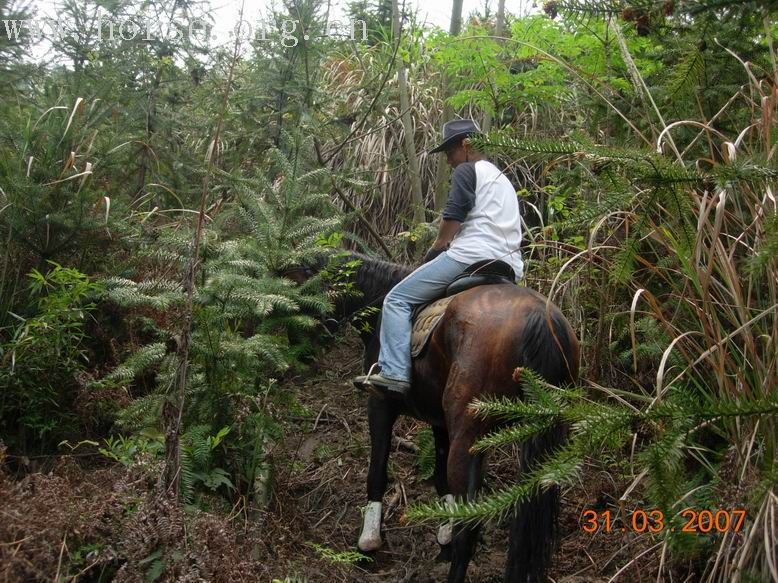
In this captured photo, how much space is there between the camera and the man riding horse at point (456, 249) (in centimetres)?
515

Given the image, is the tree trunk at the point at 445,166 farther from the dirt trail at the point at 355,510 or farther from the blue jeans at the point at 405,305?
the blue jeans at the point at 405,305

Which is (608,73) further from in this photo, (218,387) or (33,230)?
(33,230)

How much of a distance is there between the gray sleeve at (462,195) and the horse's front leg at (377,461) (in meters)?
1.47

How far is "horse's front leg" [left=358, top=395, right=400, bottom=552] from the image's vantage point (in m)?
5.48

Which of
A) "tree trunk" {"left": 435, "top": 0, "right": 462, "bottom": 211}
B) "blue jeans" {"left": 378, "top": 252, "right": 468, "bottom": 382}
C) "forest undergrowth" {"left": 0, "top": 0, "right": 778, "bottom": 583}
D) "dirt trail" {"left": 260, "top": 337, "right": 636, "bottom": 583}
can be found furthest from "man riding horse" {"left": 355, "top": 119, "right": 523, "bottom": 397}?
"tree trunk" {"left": 435, "top": 0, "right": 462, "bottom": 211}

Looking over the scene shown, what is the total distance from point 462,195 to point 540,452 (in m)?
1.86

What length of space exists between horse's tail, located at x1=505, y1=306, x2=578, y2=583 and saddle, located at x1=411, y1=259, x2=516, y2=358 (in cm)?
67

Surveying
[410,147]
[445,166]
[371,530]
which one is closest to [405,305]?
[371,530]

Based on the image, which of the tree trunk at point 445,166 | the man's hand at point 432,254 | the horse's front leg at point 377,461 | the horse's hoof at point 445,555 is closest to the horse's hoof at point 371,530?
the horse's front leg at point 377,461

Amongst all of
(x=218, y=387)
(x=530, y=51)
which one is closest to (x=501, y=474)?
(x=218, y=387)

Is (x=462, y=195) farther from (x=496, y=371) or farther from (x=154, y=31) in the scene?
(x=154, y=31)

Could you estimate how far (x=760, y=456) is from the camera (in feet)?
9.76

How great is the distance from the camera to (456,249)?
5.20m

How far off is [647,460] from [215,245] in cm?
359
